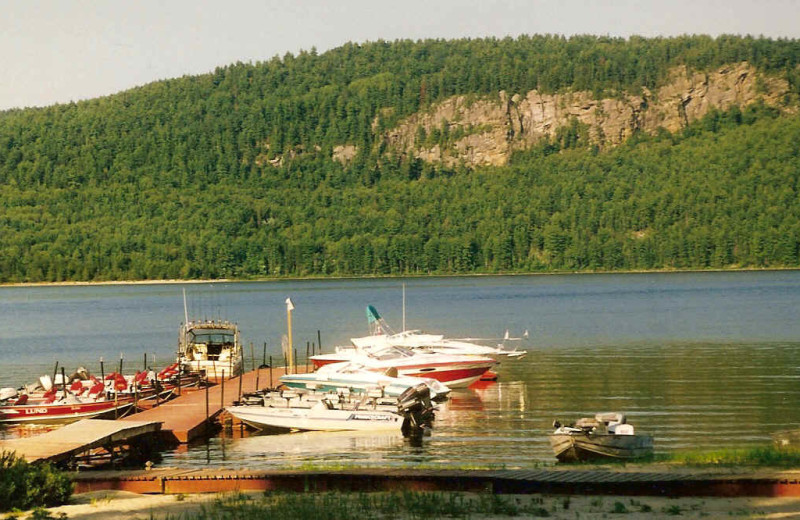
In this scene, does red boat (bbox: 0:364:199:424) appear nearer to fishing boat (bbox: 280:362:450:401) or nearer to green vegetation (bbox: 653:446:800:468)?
fishing boat (bbox: 280:362:450:401)

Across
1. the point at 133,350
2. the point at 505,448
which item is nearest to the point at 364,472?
the point at 505,448

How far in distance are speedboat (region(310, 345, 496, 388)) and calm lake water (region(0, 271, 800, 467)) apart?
0.70 meters

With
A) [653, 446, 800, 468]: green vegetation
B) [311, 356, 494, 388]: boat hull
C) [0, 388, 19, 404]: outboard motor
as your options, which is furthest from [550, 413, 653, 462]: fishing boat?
[0, 388, 19, 404]: outboard motor

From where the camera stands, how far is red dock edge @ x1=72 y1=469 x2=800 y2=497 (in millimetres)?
17031

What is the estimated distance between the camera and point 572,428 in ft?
77.3

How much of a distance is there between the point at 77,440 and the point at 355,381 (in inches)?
514

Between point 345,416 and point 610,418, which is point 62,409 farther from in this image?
point 610,418

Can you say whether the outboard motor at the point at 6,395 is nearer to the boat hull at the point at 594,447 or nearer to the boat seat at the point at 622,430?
the boat hull at the point at 594,447

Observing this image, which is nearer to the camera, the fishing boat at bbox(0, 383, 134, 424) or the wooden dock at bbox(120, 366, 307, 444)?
the wooden dock at bbox(120, 366, 307, 444)

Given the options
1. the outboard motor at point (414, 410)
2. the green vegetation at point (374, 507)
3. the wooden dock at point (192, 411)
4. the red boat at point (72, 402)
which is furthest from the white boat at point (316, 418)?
the green vegetation at point (374, 507)

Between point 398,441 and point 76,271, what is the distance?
172180mm

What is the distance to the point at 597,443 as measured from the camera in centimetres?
2297

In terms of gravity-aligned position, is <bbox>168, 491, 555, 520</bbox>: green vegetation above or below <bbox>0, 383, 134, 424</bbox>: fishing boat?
above

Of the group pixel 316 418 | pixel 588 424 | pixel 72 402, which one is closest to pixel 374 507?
pixel 588 424
